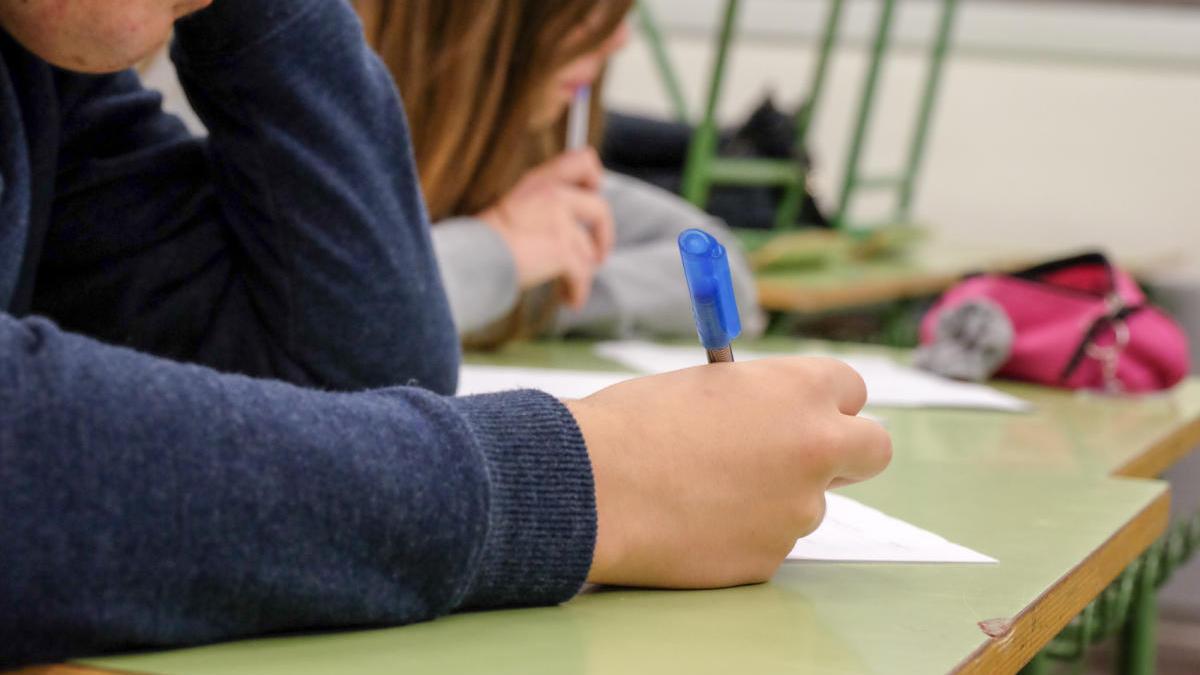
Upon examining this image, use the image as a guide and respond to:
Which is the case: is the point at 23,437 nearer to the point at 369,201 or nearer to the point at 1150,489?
the point at 369,201

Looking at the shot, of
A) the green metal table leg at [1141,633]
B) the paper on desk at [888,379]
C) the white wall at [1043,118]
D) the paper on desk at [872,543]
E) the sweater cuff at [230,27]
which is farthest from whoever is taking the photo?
the white wall at [1043,118]

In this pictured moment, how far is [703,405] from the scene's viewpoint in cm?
57

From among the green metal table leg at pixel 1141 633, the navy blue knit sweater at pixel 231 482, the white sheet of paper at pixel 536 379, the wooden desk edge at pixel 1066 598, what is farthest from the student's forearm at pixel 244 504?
the green metal table leg at pixel 1141 633

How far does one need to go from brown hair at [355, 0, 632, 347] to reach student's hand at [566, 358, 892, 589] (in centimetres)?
70

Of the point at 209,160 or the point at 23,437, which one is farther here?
the point at 209,160

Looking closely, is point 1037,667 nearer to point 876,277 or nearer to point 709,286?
point 709,286

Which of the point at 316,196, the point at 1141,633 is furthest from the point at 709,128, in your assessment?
the point at 316,196

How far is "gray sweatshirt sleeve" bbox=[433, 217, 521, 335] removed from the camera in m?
1.25

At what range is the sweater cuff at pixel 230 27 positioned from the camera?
814mm

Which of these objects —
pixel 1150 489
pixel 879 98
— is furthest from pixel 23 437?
pixel 879 98

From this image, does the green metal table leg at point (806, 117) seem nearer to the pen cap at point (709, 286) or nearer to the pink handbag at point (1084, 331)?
the pink handbag at point (1084, 331)

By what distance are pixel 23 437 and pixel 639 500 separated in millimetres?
220

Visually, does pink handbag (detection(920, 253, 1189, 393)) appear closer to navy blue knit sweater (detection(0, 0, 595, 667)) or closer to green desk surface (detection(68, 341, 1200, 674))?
green desk surface (detection(68, 341, 1200, 674))

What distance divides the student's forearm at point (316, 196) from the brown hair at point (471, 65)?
1.19 feet
